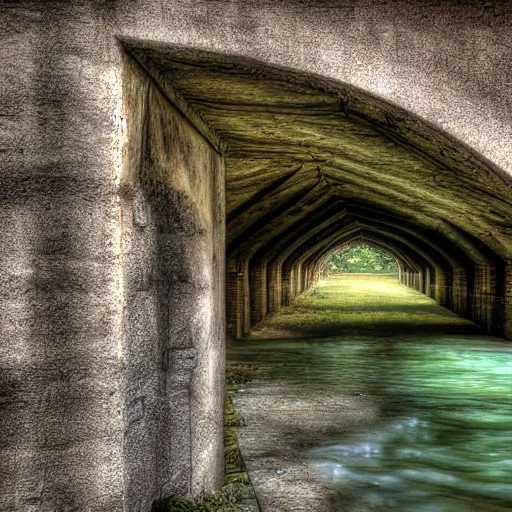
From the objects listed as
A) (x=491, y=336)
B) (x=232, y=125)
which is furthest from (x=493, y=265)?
(x=232, y=125)

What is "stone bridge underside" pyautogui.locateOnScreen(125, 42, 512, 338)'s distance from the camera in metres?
3.94

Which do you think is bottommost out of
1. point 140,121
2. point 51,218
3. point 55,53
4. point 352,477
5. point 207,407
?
point 352,477

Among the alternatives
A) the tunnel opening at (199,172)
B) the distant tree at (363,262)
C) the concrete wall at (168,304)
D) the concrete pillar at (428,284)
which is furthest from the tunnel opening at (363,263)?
the concrete wall at (168,304)

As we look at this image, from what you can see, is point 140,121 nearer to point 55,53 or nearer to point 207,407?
point 55,53

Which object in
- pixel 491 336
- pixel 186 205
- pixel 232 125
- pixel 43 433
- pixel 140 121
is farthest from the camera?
pixel 491 336

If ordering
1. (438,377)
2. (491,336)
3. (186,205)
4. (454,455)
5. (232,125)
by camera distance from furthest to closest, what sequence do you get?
1. (491,336)
2. (438,377)
3. (454,455)
4. (232,125)
5. (186,205)

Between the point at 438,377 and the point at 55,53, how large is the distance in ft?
27.4

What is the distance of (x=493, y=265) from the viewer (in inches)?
632

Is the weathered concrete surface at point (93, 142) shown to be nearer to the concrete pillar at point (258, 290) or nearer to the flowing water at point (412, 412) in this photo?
the flowing water at point (412, 412)

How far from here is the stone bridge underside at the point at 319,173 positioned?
3.94 m

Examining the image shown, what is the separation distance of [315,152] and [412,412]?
3.34 metres

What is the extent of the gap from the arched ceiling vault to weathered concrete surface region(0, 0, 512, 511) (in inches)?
5.1

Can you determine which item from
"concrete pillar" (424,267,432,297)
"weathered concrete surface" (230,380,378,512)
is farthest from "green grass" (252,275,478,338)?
"weathered concrete surface" (230,380,378,512)

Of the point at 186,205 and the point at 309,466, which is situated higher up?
the point at 186,205
